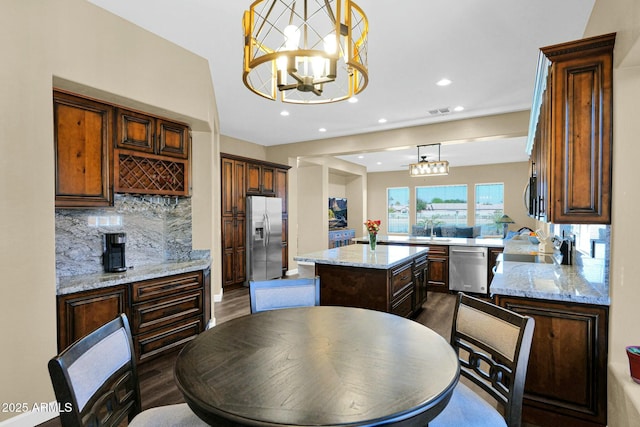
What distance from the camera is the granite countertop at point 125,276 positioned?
241cm

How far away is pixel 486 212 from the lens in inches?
405

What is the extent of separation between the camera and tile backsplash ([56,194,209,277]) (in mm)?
2760

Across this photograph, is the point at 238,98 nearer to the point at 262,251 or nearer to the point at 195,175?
the point at 195,175

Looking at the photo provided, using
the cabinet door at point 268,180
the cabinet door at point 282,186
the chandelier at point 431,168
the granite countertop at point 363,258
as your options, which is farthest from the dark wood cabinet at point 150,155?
the chandelier at point 431,168

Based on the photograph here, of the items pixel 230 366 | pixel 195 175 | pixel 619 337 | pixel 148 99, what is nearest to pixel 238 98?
pixel 195 175

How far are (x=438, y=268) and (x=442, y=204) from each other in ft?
19.8

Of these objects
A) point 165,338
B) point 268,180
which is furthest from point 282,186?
point 165,338

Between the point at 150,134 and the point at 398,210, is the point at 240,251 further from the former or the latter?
the point at 398,210

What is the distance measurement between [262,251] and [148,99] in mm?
3688

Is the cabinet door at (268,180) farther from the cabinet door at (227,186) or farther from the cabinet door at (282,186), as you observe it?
the cabinet door at (227,186)

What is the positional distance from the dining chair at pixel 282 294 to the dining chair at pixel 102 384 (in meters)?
0.81

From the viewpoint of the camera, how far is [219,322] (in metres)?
4.01

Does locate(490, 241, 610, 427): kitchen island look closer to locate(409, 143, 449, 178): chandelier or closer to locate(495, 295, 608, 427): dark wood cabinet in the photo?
locate(495, 295, 608, 427): dark wood cabinet

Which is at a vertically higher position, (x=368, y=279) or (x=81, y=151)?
(x=81, y=151)
